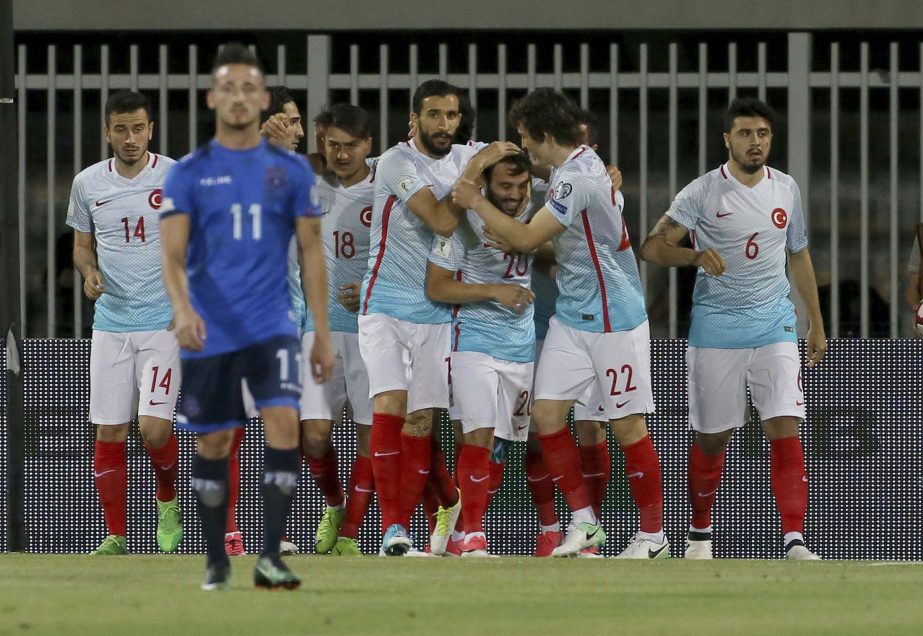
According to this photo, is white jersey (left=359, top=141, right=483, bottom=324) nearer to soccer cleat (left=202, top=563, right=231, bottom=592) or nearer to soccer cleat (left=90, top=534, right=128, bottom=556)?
soccer cleat (left=90, top=534, right=128, bottom=556)

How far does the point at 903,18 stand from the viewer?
1312 centimetres

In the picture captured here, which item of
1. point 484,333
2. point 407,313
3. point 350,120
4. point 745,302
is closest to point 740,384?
point 745,302

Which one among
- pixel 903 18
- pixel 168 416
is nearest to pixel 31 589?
pixel 168 416

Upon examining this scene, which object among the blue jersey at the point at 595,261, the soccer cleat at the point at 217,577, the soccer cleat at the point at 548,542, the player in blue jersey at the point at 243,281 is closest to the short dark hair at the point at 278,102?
the blue jersey at the point at 595,261

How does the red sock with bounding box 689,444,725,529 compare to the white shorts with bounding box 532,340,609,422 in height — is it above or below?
below

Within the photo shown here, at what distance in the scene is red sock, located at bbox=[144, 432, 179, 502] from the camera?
31.1 ft

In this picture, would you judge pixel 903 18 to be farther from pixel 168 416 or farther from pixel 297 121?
pixel 168 416

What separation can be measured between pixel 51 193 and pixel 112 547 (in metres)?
4.40

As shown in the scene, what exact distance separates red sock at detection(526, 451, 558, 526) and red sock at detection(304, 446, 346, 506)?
95 cm

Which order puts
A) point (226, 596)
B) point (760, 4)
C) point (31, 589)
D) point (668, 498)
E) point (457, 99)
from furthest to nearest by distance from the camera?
point (760, 4) < point (668, 498) < point (457, 99) < point (31, 589) < point (226, 596)

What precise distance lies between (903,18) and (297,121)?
17.5 feet

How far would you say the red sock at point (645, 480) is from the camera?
29.1 feet

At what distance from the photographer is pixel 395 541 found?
8750 mm

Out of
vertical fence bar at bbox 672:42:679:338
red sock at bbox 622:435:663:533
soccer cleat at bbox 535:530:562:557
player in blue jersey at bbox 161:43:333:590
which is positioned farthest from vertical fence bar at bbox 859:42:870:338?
player in blue jersey at bbox 161:43:333:590
